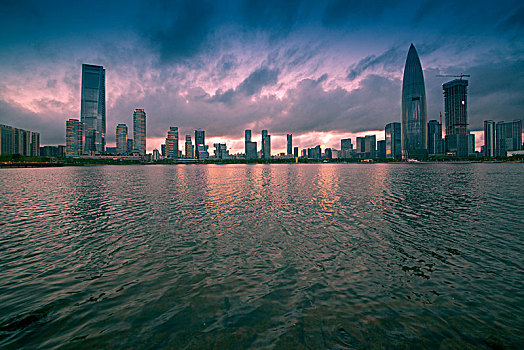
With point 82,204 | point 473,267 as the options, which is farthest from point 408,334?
point 82,204

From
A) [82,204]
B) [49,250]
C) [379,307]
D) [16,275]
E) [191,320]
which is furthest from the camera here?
[82,204]

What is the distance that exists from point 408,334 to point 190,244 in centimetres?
1822

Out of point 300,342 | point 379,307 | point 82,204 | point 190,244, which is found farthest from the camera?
point 82,204

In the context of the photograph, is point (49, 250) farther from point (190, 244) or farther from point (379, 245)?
point (379, 245)

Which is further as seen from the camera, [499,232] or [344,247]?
[499,232]

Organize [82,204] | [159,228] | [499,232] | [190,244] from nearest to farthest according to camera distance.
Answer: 1. [190,244]
2. [499,232]
3. [159,228]
4. [82,204]

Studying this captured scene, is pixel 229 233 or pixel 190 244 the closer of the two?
pixel 190 244

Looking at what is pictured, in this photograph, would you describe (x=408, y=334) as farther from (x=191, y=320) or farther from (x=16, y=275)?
(x=16, y=275)

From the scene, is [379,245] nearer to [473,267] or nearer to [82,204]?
[473,267]

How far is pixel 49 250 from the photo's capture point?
21.2 metres

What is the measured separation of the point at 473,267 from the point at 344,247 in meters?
9.15

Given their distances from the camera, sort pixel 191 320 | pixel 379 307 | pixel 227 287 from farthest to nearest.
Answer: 1. pixel 227 287
2. pixel 379 307
3. pixel 191 320

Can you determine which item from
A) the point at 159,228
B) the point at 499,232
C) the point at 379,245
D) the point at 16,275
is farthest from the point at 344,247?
the point at 16,275

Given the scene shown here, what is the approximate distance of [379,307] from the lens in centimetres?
1286
